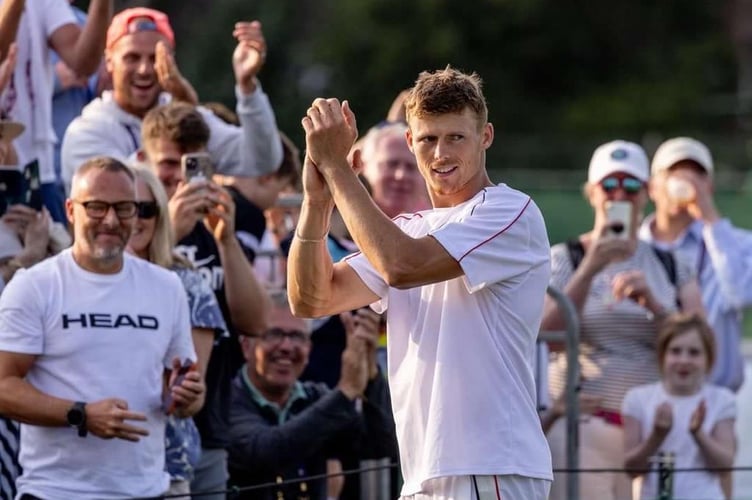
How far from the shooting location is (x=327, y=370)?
8750 millimetres

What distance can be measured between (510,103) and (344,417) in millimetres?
31387

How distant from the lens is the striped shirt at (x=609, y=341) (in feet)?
30.2

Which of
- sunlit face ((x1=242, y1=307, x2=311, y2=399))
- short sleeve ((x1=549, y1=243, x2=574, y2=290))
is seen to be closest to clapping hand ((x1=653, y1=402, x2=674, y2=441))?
short sleeve ((x1=549, y1=243, x2=574, y2=290))

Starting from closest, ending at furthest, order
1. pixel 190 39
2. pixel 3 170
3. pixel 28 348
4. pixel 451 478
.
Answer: pixel 451 478, pixel 28 348, pixel 3 170, pixel 190 39

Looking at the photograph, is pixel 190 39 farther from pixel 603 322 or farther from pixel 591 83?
pixel 603 322

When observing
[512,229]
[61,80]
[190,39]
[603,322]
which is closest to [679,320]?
[603,322]

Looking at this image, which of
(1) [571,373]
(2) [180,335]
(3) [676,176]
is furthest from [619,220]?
(2) [180,335]

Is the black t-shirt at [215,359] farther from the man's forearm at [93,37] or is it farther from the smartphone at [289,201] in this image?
the smartphone at [289,201]

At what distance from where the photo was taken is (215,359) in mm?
7770

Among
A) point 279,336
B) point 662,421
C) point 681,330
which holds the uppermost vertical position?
point 681,330

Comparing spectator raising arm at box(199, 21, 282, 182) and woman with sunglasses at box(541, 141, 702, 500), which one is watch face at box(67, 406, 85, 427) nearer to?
spectator raising arm at box(199, 21, 282, 182)

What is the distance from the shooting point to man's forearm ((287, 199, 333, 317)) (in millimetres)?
5438

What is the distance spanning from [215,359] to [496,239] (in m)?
2.56

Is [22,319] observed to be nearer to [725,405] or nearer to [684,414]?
[684,414]
